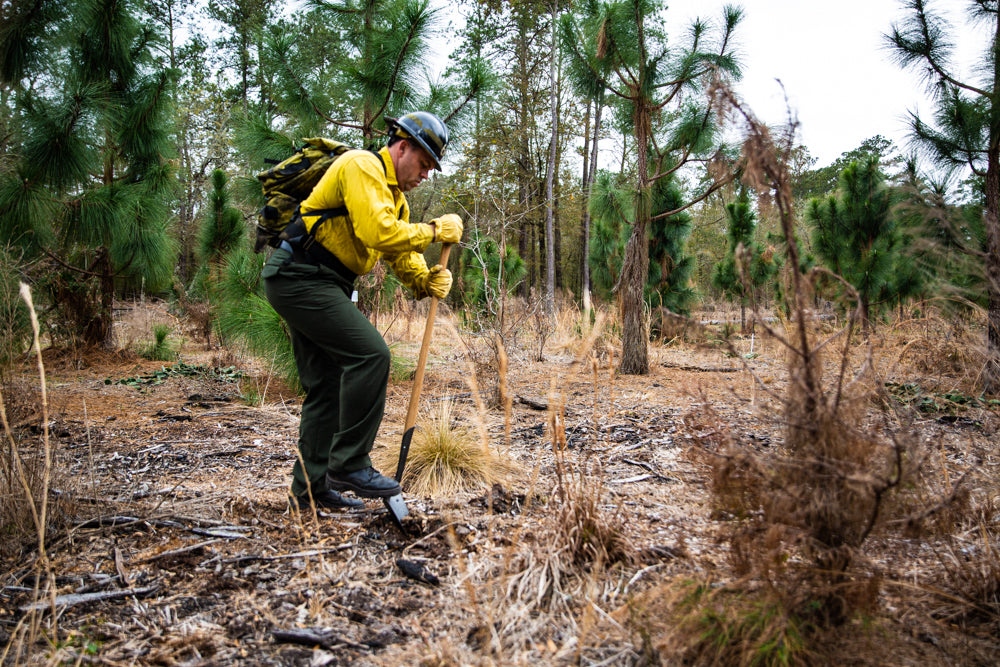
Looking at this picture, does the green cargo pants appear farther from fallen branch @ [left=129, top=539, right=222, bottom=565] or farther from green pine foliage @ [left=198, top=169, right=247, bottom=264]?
green pine foliage @ [left=198, top=169, right=247, bottom=264]

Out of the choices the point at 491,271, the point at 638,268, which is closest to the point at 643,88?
the point at 638,268

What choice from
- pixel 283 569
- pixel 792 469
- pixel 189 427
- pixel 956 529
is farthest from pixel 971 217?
pixel 189 427

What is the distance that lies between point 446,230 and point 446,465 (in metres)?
1.25

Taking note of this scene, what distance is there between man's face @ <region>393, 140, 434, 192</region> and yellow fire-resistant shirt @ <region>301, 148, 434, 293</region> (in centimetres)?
4

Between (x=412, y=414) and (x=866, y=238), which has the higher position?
(x=866, y=238)

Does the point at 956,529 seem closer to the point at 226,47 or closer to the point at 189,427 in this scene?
the point at 189,427

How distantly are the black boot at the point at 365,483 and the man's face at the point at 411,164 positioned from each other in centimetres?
128

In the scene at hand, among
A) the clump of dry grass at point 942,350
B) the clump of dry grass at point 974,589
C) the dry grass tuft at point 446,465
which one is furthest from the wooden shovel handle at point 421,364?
the clump of dry grass at point 942,350

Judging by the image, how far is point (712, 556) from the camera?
2.29 meters

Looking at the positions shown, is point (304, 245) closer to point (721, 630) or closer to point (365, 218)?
point (365, 218)

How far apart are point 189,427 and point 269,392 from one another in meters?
1.50

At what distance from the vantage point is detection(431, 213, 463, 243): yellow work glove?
9.21 ft

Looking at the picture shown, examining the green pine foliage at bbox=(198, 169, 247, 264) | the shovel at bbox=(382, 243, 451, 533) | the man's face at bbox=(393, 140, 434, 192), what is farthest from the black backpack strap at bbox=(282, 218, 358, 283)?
the green pine foliage at bbox=(198, 169, 247, 264)

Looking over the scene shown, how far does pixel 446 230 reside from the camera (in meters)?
2.84
